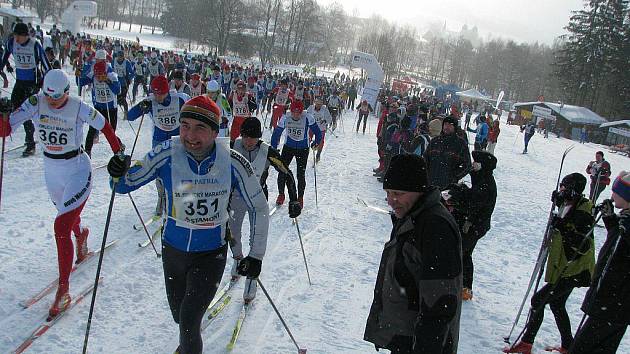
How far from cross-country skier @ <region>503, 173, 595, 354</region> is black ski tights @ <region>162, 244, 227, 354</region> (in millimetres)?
3219

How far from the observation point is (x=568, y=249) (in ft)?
14.5

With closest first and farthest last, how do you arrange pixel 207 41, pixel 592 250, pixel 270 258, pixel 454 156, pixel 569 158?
pixel 592 250 → pixel 270 258 → pixel 454 156 → pixel 569 158 → pixel 207 41

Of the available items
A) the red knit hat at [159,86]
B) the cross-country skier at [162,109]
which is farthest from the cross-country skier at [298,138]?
the red knit hat at [159,86]

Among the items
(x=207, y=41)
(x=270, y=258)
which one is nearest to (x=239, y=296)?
(x=270, y=258)

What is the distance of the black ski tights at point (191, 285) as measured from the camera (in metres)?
3.11

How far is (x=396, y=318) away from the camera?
7.73ft

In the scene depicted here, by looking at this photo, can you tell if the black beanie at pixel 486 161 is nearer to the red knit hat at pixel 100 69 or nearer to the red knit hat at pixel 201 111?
the red knit hat at pixel 201 111

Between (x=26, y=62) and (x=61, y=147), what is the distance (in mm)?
5833

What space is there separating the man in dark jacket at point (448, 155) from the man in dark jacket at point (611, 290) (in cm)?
319

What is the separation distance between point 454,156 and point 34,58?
807 centimetres

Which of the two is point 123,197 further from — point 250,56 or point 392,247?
point 250,56

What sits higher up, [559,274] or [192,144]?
[192,144]

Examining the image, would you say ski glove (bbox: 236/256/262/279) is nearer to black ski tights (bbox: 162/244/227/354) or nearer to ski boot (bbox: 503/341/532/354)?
black ski tights (bbox: 162/244/227/354)

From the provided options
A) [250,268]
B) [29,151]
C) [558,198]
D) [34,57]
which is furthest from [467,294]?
[34,57]
